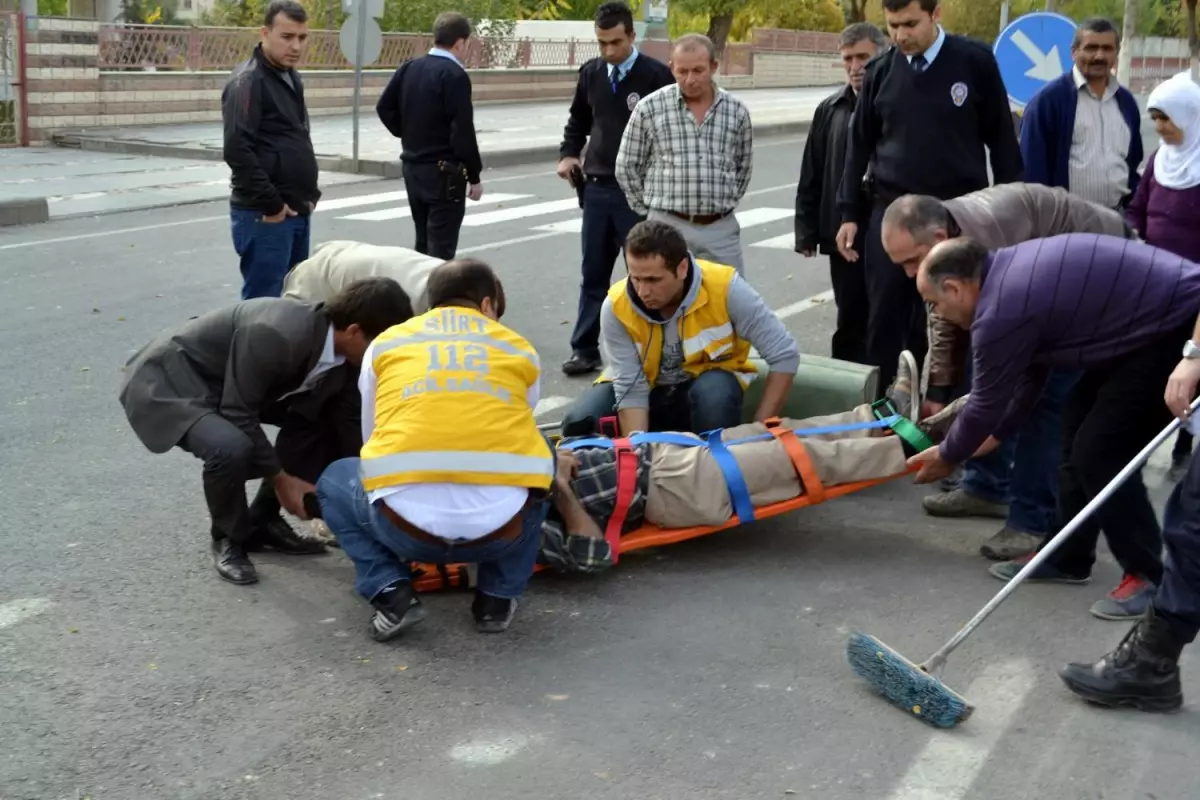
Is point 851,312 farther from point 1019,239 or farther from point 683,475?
point 683,475

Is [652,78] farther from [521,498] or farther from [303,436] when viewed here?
[521,498]

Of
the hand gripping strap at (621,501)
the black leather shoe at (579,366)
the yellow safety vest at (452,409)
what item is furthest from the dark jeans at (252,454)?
the black leather shoe at (579,366)

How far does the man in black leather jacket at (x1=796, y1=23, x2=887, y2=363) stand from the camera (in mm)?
6840

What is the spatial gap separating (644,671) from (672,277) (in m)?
1.69

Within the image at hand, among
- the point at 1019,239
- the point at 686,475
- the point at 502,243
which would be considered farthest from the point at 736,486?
the point at 502,243

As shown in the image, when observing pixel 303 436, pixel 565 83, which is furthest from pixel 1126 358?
pixel 565 83

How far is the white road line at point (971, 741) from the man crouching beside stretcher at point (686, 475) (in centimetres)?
106

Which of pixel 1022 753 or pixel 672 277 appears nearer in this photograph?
pixel 1022 753

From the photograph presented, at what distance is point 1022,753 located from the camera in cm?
376

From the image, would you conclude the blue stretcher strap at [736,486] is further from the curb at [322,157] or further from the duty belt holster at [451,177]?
the curb at [322,157]

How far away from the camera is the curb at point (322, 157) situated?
17453 millimetres

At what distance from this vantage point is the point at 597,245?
779cm

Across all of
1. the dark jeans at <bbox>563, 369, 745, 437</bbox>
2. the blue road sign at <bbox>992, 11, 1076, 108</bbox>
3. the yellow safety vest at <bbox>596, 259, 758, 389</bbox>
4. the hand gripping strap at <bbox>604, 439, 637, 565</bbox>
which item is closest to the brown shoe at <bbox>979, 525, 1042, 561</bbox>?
the dark jeans at <bbox>563, 369, 745, 437</bbox>

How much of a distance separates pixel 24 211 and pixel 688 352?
9.06 metres
